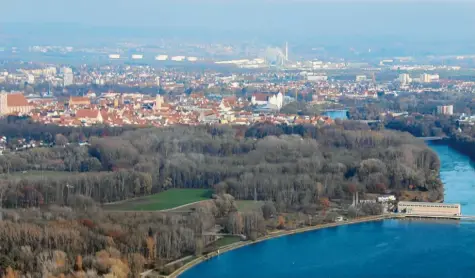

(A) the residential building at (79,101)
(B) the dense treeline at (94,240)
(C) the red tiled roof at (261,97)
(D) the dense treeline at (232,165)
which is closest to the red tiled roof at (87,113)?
(A) the residential building at (79,101)

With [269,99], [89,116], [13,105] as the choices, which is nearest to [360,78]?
[269,99]

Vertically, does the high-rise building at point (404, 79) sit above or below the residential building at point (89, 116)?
above

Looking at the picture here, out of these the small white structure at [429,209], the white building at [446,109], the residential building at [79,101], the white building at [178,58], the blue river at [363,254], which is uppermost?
the white building at [178,58]

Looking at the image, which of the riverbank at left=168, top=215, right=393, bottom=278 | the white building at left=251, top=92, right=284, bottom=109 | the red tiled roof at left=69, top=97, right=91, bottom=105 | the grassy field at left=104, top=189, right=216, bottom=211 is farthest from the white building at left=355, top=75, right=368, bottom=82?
the riverbank at left=168, top=215, right=393, bottom=278

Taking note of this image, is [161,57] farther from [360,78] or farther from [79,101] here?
[79,101]

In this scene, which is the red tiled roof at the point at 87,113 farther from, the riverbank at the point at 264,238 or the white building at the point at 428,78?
the white building at the point at 428,78

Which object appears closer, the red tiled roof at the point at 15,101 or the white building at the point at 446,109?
the red tiled roof at the point at 15,101

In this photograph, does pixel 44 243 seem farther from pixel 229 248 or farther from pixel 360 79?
pixel 360 79
